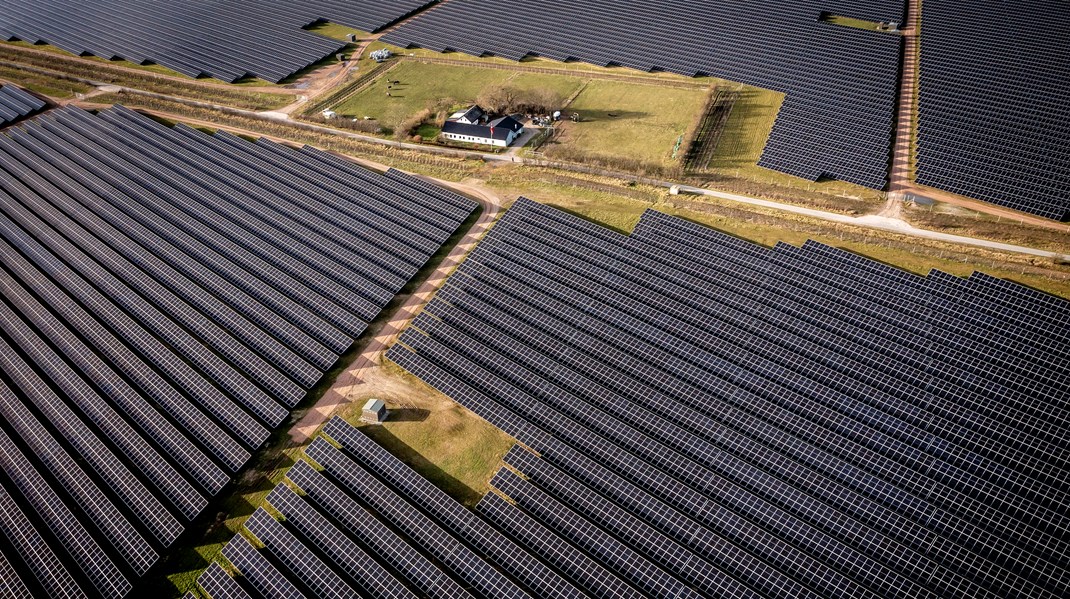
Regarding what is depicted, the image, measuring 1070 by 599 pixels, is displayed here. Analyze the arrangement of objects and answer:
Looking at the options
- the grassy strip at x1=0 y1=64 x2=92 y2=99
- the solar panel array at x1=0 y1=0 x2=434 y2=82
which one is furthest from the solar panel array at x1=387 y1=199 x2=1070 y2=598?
the grassy strip at x1=0 y1=64 x2=92 y2=99

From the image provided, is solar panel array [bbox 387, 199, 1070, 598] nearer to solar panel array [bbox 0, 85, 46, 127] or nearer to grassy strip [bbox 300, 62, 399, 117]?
grassy strip [bbox 300, 62, 399, 117]

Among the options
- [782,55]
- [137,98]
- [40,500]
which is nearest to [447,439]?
[40,500]

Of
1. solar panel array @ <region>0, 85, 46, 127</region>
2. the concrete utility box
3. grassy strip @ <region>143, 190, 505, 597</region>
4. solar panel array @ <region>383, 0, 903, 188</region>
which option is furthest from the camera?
solar panel array @ <region>0, 85, 46, 127</region>

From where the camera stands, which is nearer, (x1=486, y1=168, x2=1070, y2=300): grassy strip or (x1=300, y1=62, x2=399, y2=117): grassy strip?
(x1=486, y1=168, x2=1070, y2=300): grassy strip

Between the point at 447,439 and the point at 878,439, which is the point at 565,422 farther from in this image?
the point at 878,439

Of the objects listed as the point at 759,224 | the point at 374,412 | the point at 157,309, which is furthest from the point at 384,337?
the point at 759,224
